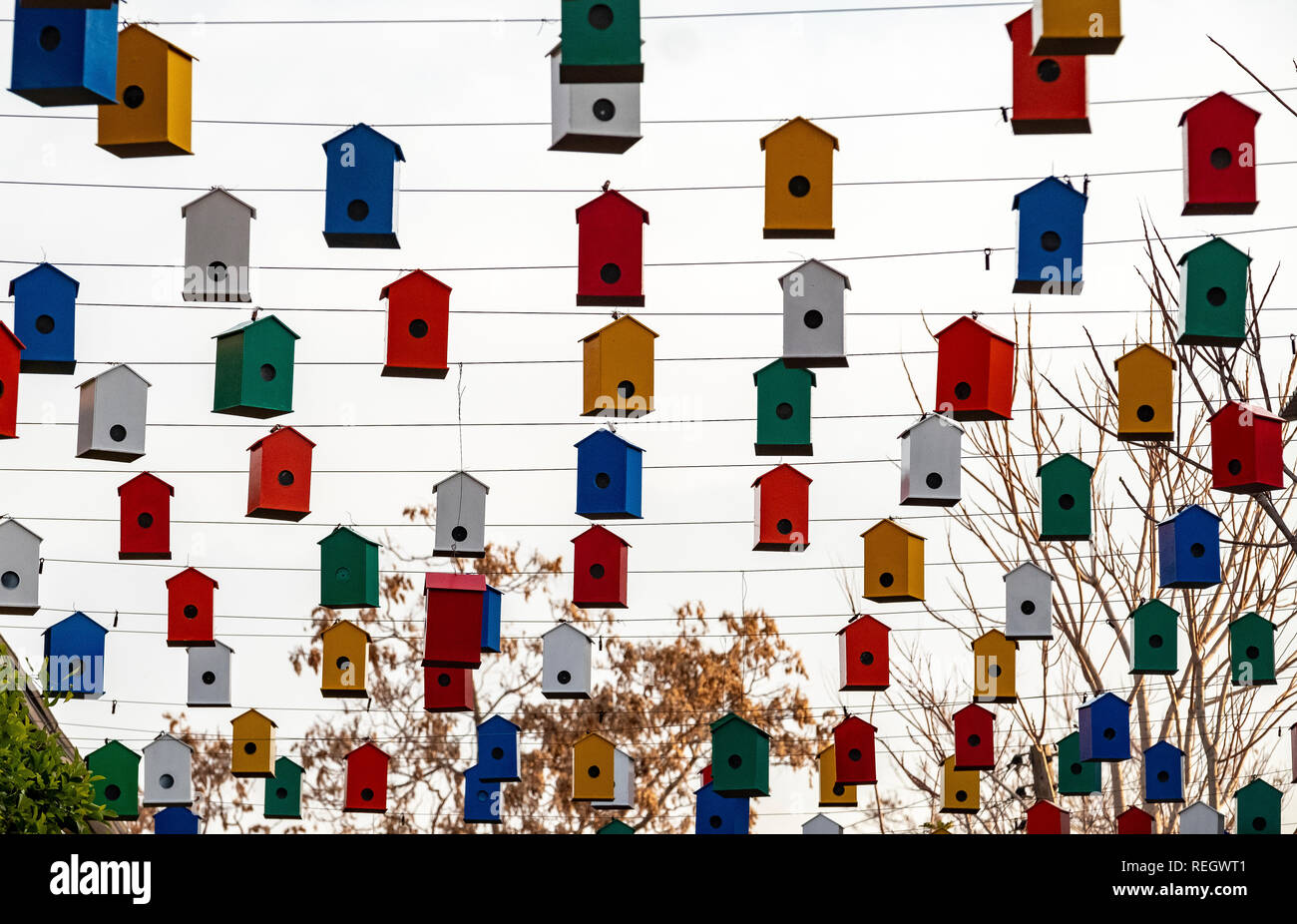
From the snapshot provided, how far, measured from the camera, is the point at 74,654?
6992 millimetres

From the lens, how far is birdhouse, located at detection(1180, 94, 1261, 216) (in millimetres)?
5375

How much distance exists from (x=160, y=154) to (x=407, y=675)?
8546mm

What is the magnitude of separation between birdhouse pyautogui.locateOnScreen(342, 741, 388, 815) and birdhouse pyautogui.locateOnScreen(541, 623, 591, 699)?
3.17 ft

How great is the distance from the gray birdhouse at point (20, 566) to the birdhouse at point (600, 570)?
7.00 feet

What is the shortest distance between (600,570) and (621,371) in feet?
3.21

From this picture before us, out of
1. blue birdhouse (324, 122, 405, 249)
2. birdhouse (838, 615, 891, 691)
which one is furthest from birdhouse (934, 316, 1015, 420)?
blue birdhouse (324, 122, 405, 249)

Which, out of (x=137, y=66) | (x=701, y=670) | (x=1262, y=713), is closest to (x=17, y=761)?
(x=137, y=66)

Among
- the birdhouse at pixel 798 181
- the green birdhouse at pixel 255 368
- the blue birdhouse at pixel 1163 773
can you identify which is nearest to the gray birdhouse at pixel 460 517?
the green birdhouse at pixel 255 368

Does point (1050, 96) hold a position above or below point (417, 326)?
above

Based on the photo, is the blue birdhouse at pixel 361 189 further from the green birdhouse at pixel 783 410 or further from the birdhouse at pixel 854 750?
the birdhouse at pixel 854 750

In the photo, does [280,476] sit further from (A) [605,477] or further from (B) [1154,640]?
(B) [1154,640]

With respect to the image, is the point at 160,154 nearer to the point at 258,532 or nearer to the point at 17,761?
the point at 17,761

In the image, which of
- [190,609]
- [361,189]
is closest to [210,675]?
[190,609]
